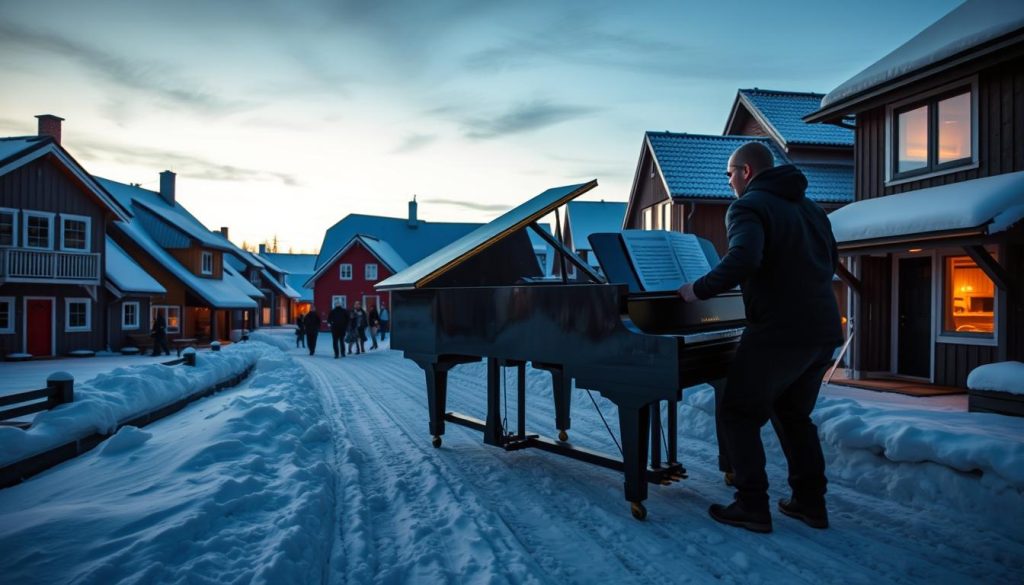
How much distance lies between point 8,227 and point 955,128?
79.9 feet

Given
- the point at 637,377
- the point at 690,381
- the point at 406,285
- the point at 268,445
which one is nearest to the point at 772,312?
the point at 690,381

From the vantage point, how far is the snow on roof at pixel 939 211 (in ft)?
23.9

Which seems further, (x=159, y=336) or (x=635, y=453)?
(x=159, y=336)

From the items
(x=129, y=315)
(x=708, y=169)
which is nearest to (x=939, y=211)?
(x=708, y=169)

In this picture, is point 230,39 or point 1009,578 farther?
point 230,39

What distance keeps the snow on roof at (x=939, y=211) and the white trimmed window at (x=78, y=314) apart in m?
23.0

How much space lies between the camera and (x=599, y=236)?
407 centimetres

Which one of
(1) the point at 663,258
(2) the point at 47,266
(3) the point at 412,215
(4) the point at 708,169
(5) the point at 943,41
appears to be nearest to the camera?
(1) the point at 663,258

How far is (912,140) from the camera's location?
10.0m

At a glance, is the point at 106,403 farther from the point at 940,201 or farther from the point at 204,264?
the point at 204,264

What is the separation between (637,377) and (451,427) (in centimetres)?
373

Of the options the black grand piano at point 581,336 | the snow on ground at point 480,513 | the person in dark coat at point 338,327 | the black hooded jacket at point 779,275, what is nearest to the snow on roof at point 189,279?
the person in dark coat at point 338,327

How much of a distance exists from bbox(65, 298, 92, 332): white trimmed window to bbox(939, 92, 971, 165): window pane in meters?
24.6

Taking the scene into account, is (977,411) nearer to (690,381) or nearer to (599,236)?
(690,381)
